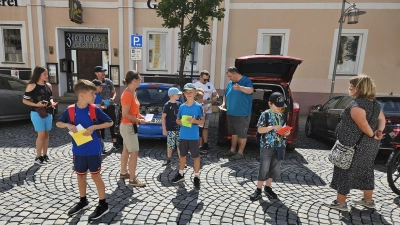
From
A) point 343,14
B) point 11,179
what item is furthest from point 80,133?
point 343,14

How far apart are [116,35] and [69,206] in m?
9.29

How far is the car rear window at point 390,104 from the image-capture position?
15.8ft

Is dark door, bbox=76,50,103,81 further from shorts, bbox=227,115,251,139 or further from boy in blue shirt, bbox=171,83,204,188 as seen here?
boy in blue shirt, bbox=171,83,204,188

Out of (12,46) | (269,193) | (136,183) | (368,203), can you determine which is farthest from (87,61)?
(368,203)

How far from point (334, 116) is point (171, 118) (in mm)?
4058

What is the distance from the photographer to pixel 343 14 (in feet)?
28.2

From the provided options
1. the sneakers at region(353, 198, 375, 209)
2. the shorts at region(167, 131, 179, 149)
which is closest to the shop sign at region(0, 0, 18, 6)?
the shorts at region(167, 131, 179, 149)

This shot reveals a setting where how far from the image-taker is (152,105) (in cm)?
542

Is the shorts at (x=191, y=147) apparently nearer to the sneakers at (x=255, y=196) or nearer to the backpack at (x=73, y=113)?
the sneakers at (x=255, y=196)

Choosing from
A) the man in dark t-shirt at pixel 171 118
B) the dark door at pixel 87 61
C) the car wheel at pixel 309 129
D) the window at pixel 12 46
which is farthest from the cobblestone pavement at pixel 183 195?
the window at pixel 12 46

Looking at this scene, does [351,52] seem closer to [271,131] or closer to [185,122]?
[271,131]

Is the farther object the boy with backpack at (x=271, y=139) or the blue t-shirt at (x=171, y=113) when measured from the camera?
the blue t-shirt at (x=171, y=113)

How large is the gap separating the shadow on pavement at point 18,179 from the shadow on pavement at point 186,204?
88.8 inches

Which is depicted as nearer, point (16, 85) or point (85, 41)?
point (16, 85)
